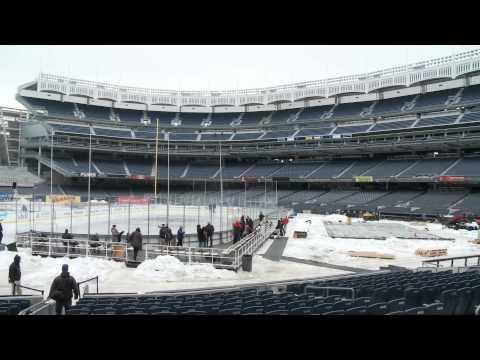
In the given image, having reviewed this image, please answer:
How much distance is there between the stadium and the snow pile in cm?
6

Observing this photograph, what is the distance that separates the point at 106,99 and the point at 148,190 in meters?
20.5

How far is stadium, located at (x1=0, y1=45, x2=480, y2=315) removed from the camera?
1272cm

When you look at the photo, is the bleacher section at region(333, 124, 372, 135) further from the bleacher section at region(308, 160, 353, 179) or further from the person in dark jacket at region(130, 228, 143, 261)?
the person in dark jacket at region(130, 228, 143, 261)

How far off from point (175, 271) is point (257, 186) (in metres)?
50.9

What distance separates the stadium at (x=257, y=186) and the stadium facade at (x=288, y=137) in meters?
0.26

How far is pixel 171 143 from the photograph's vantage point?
67375 millimetres

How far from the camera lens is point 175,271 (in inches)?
498

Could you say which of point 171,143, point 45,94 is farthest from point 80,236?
point 45,94

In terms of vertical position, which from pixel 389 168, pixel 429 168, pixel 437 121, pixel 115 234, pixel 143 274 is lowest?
pixel 143 274

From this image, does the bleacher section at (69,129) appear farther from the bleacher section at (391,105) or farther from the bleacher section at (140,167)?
the bleacher section at (391,105)

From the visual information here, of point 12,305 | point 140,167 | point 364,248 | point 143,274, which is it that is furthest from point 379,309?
point 140,167

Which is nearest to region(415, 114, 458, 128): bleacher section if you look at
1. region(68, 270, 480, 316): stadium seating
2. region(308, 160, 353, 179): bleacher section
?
region(308, 160, 353, 179): bleacher section

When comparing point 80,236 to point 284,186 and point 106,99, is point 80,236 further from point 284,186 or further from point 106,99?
point 106,99

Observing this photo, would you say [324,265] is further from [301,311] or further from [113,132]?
[113,132]
